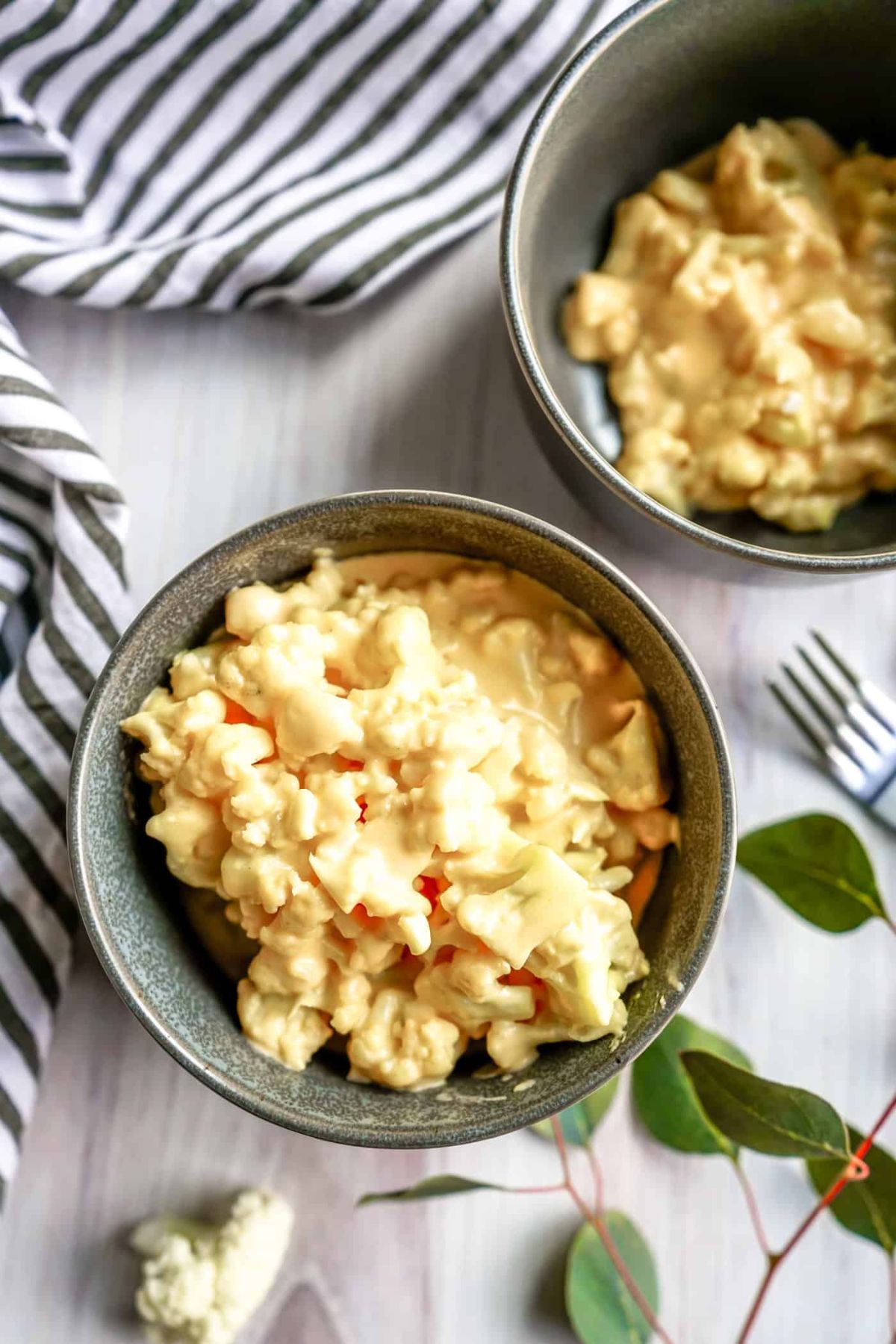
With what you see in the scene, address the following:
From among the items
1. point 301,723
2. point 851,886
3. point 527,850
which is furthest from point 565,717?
point 851,886

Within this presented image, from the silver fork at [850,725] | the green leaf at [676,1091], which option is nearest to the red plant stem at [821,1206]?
the green leaf at [676,1091]

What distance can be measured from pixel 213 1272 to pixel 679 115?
4.17 ft

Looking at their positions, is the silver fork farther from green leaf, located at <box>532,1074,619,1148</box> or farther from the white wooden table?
green leaf, located at <box>532,1074,619,1148</box>

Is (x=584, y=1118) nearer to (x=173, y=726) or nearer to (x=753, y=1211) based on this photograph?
(x=753, y=1211)

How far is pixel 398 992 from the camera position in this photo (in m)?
1.13

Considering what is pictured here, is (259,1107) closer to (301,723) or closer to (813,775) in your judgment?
(301,723)

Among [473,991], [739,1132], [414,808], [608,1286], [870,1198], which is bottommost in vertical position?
[608,1286]

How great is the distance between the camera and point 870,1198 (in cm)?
131

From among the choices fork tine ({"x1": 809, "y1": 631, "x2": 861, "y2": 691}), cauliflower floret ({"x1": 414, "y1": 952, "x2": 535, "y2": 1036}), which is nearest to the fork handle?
fork tine ({"x1": 809, "y1": 631, "x2": 861, "y2": 691})

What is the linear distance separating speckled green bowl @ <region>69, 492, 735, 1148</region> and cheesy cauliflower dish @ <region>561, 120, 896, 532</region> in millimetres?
214

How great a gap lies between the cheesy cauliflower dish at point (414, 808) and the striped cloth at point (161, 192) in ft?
0.84

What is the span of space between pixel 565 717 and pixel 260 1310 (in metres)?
0.75

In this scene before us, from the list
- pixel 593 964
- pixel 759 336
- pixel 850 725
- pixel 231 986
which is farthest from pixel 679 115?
pixel 231 986

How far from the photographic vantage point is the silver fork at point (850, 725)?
4.54ft
